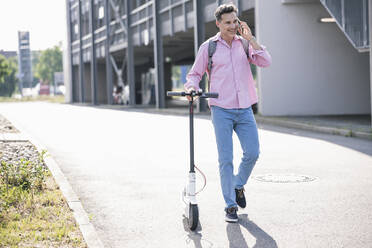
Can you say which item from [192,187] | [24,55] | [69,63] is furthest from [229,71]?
[24,55]

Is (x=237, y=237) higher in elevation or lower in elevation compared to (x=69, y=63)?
lower

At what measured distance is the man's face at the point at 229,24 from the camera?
5.49m

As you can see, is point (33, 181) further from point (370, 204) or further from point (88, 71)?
point (88, 71)

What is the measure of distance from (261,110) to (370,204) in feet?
46.6

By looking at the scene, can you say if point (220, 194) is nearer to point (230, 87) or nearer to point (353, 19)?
point (230, 87)

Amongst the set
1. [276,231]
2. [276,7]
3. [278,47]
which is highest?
[276,7]

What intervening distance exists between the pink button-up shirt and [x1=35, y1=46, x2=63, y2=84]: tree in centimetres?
12456

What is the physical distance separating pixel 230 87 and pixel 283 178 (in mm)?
2847

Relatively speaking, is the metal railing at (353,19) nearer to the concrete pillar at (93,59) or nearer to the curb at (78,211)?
the curb at (78,211)

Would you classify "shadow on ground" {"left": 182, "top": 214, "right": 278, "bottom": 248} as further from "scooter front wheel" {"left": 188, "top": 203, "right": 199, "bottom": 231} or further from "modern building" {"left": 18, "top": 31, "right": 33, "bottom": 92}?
"modern building" {"left": 18, "top": 31, "right": 33, "bottom": 92}

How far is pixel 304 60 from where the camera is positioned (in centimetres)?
2006

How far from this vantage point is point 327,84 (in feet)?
66.0

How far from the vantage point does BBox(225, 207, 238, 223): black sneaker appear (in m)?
5.58

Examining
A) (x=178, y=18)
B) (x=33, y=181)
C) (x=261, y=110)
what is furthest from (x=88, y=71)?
(x=33, y=181)
